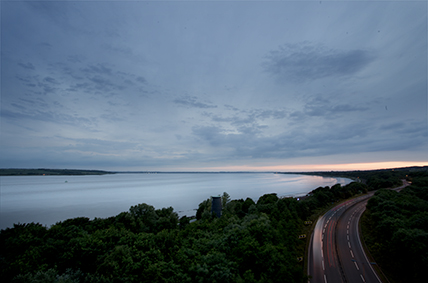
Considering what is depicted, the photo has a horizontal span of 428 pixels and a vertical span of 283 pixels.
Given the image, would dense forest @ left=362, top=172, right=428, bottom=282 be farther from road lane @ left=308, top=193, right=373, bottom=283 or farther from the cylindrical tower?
the cylindrical tower

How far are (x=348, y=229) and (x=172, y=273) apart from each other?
45.6 m

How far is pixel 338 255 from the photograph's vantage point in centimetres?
3228

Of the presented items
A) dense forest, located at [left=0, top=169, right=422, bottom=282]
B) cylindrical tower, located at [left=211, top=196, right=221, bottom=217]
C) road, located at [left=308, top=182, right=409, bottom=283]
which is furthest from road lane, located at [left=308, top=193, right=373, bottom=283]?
cylindrical tower, located at [left=211, top=196, right=221, bottom=217]

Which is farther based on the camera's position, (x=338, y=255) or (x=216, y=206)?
(x=216, y=206)

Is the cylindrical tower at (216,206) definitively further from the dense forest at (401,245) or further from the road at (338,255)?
the dense forest at (401,245)

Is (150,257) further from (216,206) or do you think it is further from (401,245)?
(401,245)

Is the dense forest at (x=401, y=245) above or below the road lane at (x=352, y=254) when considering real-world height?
above

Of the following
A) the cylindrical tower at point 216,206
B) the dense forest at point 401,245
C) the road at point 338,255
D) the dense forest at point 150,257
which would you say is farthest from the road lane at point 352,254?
the cylindrical tower at point 216,206

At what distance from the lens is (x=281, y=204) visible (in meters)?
48.5

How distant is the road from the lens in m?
26.4

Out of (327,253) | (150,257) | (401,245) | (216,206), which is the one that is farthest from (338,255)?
(150,257)

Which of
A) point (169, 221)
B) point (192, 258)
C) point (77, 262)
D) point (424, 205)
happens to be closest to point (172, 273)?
point (192, 258)

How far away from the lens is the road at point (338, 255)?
26.4 metres

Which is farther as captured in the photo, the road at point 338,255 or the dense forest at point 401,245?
the road at point 338,255
